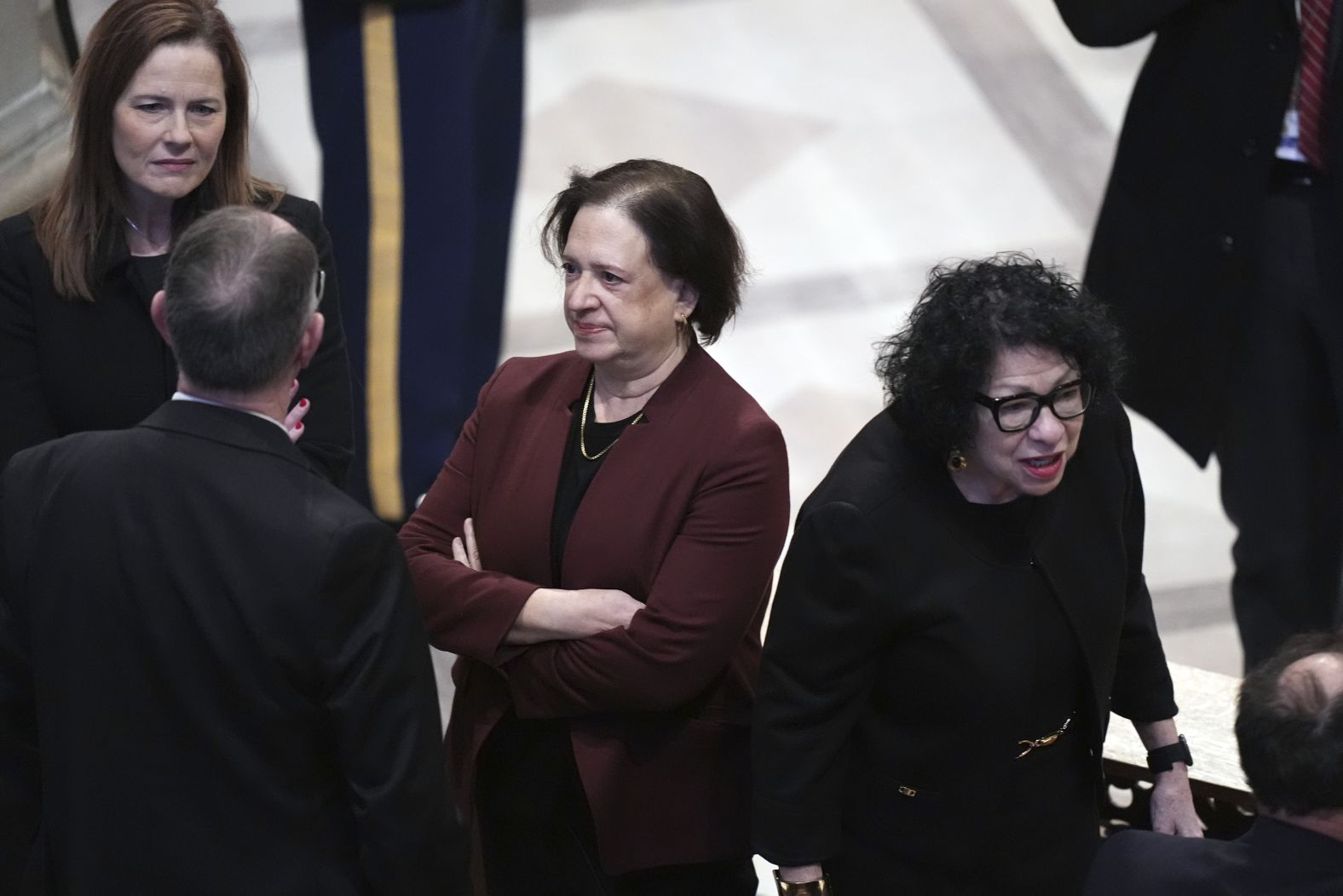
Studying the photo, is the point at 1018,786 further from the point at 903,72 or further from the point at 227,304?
the point at 903,72

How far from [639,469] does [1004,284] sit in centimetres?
58

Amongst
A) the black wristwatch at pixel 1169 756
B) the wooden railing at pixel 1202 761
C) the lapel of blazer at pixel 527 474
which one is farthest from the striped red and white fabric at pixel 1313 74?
the lapel of blazer at pixel 527 474

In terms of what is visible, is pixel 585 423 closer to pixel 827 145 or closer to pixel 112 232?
pixel 112 232

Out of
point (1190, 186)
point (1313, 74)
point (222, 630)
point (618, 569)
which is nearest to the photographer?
point (222, 630)

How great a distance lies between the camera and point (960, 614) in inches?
97.0

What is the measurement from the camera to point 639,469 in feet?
8.84

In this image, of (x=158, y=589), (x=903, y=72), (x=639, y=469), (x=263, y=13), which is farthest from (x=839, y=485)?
(x=263, y=13)

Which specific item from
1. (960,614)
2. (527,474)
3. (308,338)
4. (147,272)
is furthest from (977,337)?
(147,272)

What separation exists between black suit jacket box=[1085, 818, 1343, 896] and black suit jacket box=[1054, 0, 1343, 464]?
1.58 metres

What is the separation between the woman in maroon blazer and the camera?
2.66 m

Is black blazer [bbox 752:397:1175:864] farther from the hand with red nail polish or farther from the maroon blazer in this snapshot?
the hand with red nail polish

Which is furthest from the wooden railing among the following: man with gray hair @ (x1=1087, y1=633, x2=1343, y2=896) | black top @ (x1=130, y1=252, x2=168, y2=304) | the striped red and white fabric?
black top @ (x1=130, y1=252, x2=168, y2=304)

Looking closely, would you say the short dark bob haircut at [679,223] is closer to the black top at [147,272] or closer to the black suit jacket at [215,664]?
the black top at [147,272]

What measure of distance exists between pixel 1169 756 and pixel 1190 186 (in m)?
1.28
